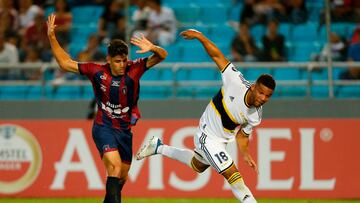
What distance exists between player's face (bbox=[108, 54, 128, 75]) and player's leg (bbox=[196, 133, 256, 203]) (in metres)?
1.44

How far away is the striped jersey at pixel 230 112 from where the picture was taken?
Answer: 11.5m

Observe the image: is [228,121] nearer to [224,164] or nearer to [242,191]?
[224,164]

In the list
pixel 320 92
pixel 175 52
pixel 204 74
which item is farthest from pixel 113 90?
pixel 175 52

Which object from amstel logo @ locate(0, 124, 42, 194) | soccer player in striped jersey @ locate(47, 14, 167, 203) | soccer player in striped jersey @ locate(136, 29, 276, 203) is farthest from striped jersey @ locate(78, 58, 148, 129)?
amstel logo @ locate(0, 124, 42, 194)

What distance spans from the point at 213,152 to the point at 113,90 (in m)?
1.47

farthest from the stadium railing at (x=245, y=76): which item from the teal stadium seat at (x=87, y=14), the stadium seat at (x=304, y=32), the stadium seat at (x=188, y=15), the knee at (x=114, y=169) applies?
the knee at (x=114, y=169)

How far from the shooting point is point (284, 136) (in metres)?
14.9

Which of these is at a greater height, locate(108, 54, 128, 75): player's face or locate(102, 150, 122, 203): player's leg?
locate(108, 54, 128, 75): player's face

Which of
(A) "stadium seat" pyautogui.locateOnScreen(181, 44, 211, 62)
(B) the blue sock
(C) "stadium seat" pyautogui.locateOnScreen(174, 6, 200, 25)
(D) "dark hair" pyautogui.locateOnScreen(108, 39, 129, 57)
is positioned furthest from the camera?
(C) "stadium seat" pyautogui.locateOnScreen(174, 6, 200, 25)

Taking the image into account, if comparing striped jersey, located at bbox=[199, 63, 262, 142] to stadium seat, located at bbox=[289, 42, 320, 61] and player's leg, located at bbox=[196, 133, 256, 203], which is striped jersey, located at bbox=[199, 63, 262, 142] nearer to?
player's leg, located at bbox=[196, 133, 256, 203]

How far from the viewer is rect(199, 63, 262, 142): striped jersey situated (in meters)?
11.5

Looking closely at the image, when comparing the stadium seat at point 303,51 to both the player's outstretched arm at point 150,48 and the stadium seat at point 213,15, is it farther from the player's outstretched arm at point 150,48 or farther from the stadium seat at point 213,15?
the player's outstretched arm at point 150,48

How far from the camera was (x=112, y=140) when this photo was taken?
1109 centimetres

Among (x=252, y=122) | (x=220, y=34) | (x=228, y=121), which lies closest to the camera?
(x=252, y=122)
